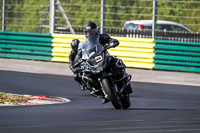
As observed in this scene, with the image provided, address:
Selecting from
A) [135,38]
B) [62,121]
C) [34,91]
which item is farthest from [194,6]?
[62,121]

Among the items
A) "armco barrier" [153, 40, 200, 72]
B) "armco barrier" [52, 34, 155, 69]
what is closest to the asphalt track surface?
"armco barrier" [153, 40, 200, 72]

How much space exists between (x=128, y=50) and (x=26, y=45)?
13.9ft

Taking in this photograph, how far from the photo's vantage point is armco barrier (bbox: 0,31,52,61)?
76.9 ft

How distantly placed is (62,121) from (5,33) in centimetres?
1545

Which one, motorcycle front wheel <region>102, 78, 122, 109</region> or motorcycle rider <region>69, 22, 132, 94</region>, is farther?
motorcycle rider <region>69, 22, 132, 94</region>

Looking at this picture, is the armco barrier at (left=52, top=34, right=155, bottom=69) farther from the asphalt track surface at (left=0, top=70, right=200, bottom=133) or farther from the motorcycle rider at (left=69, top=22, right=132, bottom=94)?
the motorcycle rider at (left=69, top=22, right=132, bottom=94)

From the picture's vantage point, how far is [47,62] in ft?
76.9

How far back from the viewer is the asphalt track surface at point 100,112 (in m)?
8.80

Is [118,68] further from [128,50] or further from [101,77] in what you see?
[128,50]

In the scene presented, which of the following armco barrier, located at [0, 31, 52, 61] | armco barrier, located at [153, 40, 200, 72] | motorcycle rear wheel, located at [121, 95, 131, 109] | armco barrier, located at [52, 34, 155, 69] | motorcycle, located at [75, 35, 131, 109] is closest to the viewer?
motorcycle, located at [75, 35, 131, 109]

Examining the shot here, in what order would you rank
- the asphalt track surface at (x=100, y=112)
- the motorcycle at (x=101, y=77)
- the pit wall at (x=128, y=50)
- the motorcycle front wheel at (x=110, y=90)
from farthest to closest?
1. the pit wall at (x=128, y=50)
2. the motorcycle at (x=101, y=77)
3. the motorcycle front wheel at (x=110, y=90)
4. the asphalt track surface at (x=100, y=112)

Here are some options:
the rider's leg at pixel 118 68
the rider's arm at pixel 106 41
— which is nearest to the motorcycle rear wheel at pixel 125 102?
the rider's leg at pixel 118 68

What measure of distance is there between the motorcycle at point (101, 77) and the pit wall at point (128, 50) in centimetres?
844

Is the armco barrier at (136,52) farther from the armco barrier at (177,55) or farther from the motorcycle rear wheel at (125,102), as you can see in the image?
the motorcycle rear wheel at (125,102)
